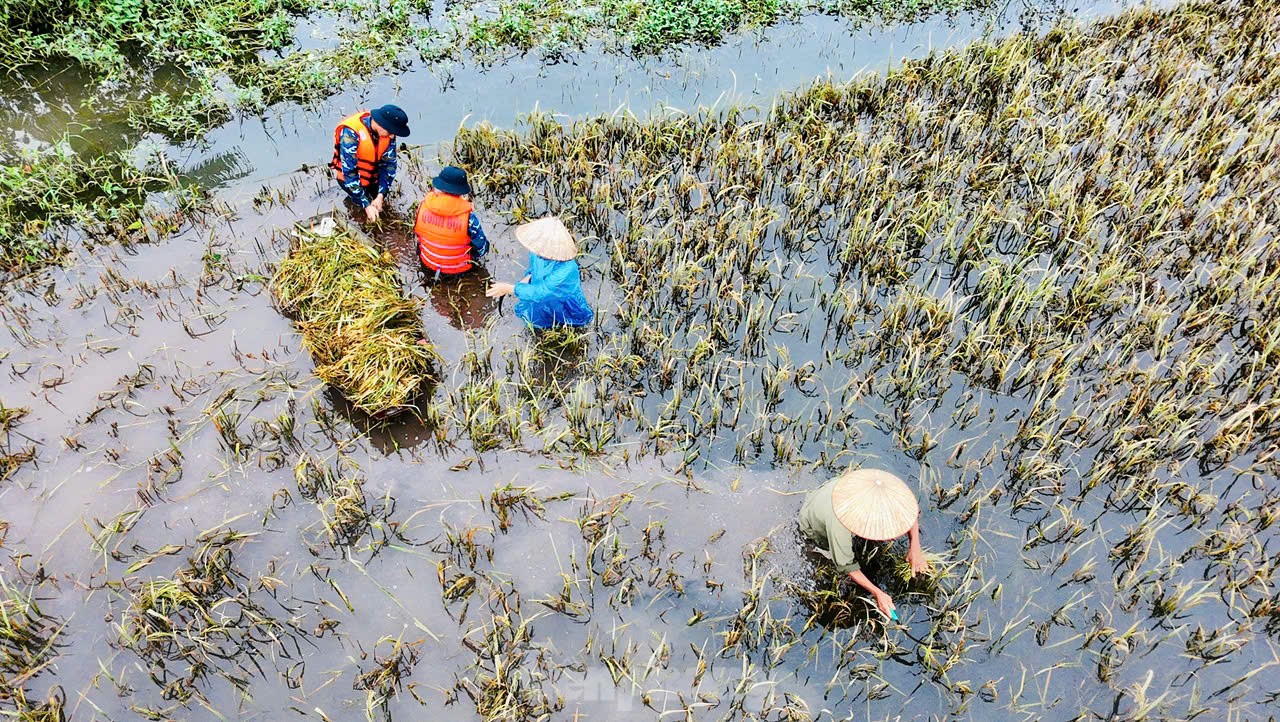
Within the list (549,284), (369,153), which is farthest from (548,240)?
(369,153)

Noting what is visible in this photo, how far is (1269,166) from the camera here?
636cm

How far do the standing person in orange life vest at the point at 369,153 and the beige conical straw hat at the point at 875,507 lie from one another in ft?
14.1

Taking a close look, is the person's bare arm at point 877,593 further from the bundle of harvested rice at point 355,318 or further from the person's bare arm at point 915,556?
the bundle of harvested rice at point 355,318

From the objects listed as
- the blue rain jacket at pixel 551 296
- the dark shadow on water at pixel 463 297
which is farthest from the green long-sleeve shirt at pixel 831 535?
the dark shadow on water at pixel 463 297

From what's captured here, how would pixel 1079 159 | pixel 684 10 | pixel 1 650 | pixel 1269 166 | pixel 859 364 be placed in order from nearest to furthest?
pixel 1 650 → pixel 859 364 → pixel 1269 166 → pixel 1079 159 → pixel 684 10

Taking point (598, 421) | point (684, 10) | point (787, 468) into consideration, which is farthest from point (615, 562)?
point (684, 10)

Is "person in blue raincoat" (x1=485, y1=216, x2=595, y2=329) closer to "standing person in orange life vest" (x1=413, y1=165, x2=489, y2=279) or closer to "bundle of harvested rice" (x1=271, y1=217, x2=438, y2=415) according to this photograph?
"standing person in orange life vest" (x1=413, y1=165, x2=489, y2=279)

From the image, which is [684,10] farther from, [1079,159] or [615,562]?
[615,562]

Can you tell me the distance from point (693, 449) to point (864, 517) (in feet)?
5.09

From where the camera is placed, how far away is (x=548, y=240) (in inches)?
188

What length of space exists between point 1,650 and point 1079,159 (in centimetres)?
904

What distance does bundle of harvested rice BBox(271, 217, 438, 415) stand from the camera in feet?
15.8

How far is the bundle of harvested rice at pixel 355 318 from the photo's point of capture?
4.82m

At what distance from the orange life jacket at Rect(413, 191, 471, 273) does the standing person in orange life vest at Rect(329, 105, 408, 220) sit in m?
0.72
